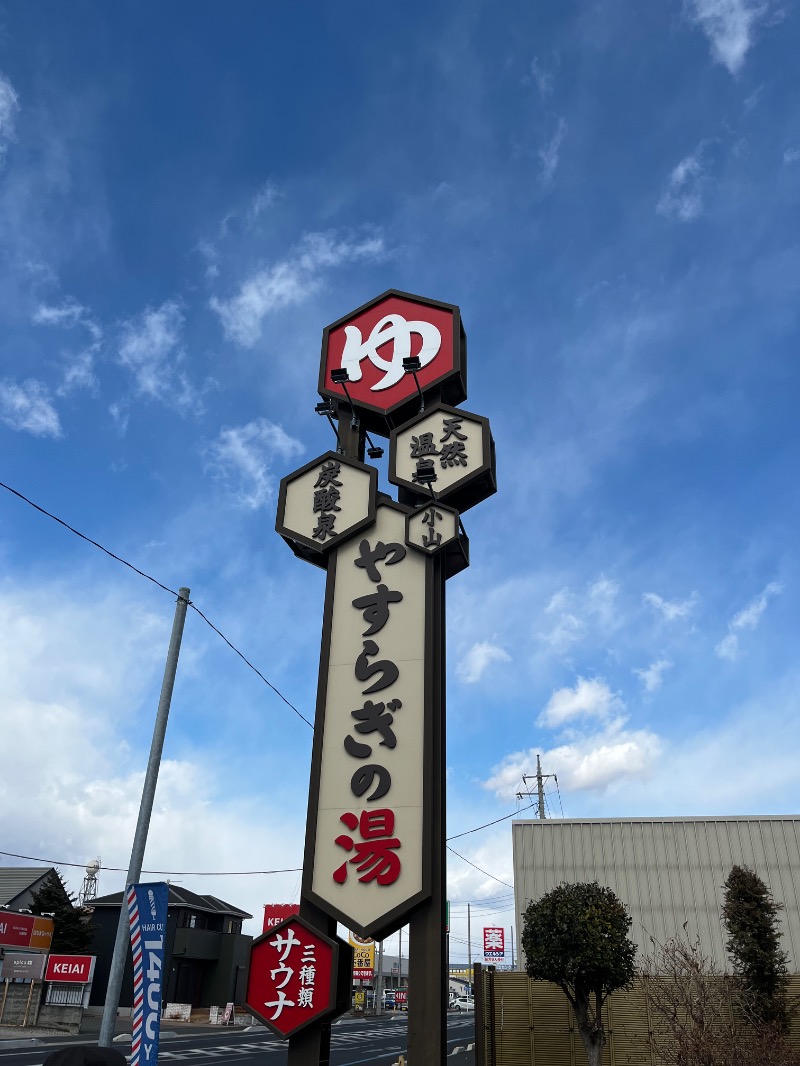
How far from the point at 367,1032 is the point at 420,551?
42497 millimetres

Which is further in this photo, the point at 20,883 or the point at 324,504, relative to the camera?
the point at 20,883

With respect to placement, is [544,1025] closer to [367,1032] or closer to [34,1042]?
[34,1042]

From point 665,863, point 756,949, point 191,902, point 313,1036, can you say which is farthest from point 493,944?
point 313,1036

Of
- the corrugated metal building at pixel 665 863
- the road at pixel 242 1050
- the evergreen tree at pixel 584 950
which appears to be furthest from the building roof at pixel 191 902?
the evergreen tree at pixel 584 950

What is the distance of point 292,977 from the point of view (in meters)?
9.62

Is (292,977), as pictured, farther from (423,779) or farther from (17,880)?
(17,880)

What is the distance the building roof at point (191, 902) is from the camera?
1889 inches

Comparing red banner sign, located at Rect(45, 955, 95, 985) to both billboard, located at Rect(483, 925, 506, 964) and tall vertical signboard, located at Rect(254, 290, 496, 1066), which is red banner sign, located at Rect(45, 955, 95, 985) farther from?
billboard, located at Rect(483, 925, 506, 964)

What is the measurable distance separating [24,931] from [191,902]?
14591 millimetres

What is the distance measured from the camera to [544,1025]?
739 inches

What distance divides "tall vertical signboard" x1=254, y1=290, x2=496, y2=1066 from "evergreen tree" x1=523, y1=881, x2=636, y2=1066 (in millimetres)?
7132

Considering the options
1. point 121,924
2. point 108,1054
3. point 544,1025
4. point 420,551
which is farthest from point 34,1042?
point 108,1054

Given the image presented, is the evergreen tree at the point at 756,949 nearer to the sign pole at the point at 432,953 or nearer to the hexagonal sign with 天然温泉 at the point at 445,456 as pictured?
the sign pole at the point at 432,953

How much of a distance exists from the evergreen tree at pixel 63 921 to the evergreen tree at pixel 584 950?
33916 millimetres
